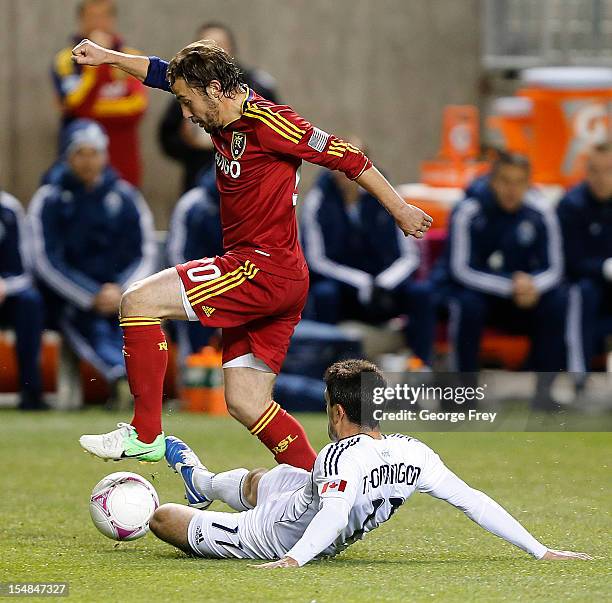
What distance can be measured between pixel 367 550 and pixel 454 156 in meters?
7.41

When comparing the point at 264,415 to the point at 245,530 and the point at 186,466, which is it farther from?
the point at 245,530

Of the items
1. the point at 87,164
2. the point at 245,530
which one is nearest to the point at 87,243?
the point at 87,164

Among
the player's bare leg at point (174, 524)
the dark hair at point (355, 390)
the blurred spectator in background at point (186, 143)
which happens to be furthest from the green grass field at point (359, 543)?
the blurred spectator in background at point (186, 143)

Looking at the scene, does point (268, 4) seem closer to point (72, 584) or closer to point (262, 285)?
point (262, 285)

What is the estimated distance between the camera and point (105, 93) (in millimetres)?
12422

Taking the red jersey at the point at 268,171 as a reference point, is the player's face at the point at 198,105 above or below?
above

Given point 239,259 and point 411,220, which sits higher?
point 411,220

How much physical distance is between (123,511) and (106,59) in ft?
5.93

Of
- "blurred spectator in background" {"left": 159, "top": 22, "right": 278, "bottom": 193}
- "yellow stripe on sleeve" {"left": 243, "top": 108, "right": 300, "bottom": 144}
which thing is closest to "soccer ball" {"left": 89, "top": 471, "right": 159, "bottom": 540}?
"yellow stripe on sleeve" {"left": 243, "top": 108, "right": 300, "bottom": 144}

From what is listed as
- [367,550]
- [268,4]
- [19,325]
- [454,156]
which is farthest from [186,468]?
[268,4]

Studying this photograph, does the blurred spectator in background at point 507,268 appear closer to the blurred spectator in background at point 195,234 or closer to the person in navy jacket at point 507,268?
the person in navy jacket at point 507,268

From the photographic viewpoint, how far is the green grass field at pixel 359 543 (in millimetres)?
5363

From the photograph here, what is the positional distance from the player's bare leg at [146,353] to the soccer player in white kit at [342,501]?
36cm

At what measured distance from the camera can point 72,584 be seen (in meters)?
5.46
